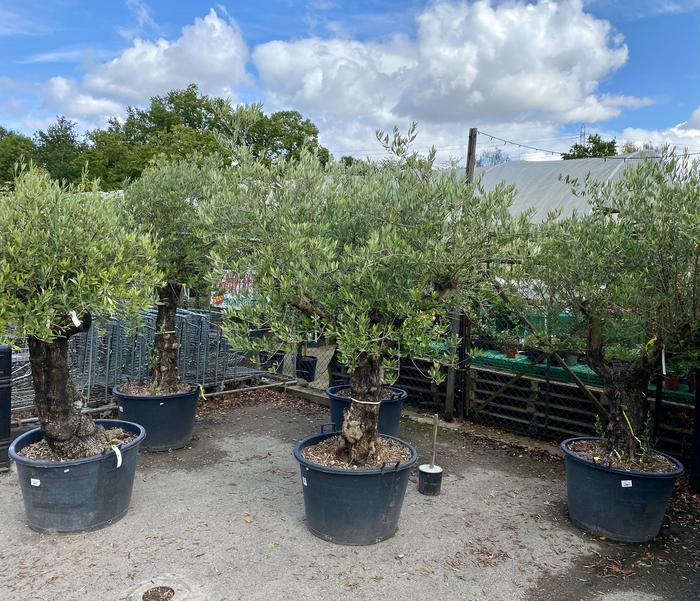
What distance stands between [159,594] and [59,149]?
39624 millimetres

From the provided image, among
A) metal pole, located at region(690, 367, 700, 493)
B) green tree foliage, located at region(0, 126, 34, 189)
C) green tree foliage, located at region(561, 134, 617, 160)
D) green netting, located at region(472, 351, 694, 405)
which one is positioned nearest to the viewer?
metal pole, located at region(690, 367, 700, 493)

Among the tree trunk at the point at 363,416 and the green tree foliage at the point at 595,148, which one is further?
the green tree foliage at the point at 595,148

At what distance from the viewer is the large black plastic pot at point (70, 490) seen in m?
4.13

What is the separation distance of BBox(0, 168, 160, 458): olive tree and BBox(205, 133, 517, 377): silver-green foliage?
29.3 inches

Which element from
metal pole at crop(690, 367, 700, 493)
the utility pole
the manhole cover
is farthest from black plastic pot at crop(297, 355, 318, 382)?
the manhole cover

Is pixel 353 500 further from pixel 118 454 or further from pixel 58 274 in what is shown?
pixel 58 274

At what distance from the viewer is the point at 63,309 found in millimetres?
3795

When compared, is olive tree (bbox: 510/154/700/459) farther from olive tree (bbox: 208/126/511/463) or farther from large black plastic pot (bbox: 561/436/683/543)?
olive tree (bbox: 208/126/511/463)

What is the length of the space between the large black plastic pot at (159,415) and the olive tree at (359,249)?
2.43m

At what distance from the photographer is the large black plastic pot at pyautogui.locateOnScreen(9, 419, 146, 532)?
13.5ft

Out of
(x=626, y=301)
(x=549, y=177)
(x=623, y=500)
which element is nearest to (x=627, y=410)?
(x=623, y=500)

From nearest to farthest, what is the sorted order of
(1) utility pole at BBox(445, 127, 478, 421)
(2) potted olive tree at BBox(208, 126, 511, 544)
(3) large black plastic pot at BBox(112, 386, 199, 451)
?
(2) potted olive tree at BBox(208, 126, 511, 544) < (3) large black plastic pot at BBox(112, 386, 199, 451) < (1) utility pole at BBox(445, 127, 478, 421)

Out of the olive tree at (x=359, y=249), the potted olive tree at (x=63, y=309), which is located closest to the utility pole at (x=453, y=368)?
the olive tree at (x=359, y=249)

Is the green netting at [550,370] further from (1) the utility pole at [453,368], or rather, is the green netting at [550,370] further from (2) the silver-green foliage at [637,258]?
(2) the silver-green foliage at [637,258]
